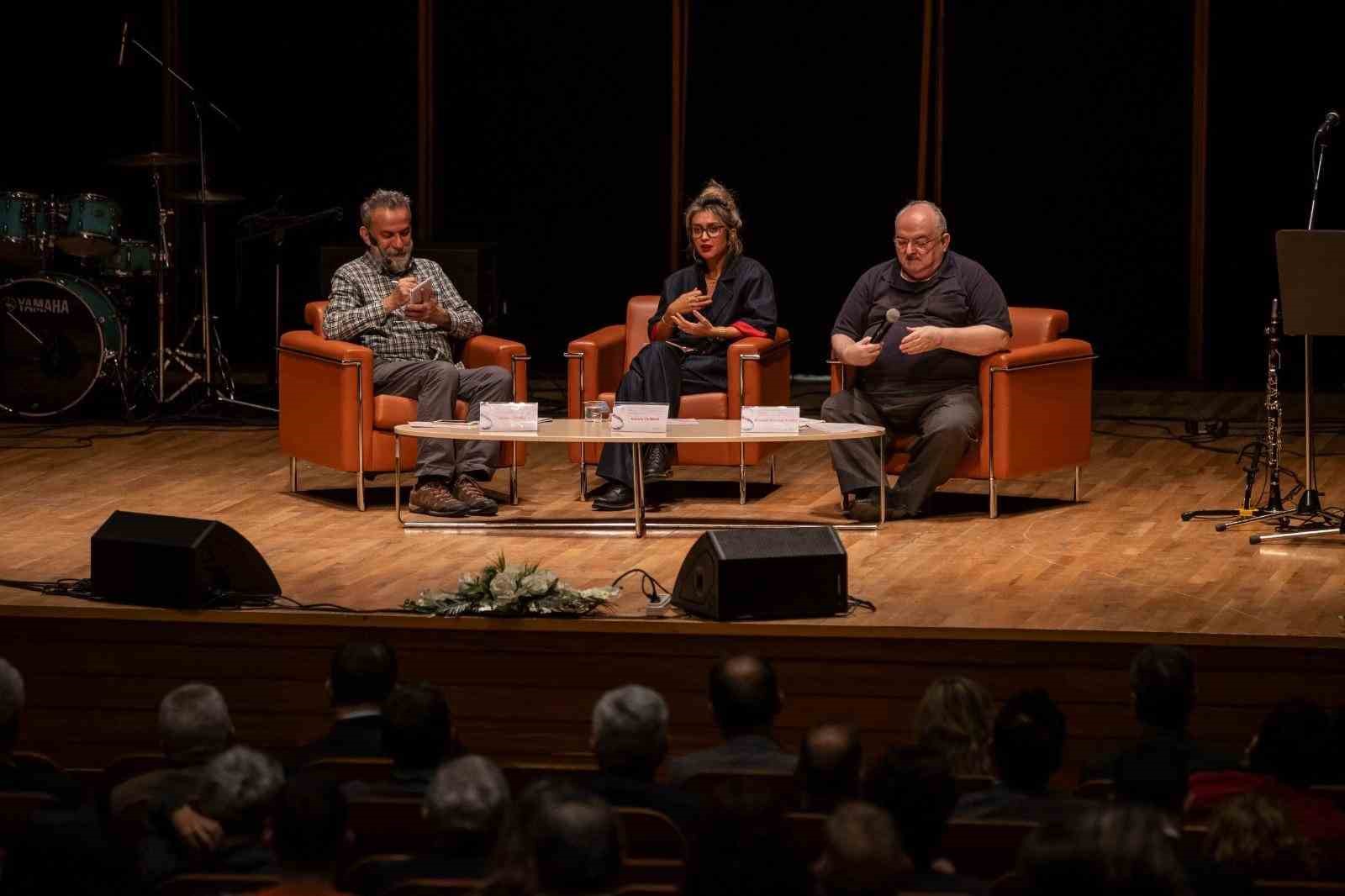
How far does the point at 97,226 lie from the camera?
30.0 feet

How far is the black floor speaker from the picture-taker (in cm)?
523

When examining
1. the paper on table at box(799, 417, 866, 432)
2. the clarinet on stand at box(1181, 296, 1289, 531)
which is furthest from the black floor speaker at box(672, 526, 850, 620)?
the clarinet on stand at box(1181, 296, 1289, 531)

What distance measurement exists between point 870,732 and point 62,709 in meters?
2.11

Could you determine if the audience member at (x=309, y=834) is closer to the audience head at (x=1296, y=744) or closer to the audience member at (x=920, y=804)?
the audience member at (x=920, y=804)

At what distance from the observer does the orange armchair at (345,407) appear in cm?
695

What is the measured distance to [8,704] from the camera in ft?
12.3

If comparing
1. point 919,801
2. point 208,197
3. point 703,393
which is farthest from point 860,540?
point 208,197

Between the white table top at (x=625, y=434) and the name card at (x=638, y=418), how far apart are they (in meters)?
0.04

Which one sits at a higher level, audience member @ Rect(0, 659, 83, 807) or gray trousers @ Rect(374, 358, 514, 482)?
gray trousers @ Rect(374, 358, 514, 482)

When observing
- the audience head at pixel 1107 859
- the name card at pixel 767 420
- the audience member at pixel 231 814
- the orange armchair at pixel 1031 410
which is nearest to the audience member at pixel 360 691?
the audience member at pixel 231 814

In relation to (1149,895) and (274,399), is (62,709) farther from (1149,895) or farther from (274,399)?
(274,399)

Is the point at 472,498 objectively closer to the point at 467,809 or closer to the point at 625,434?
the point at 625,434

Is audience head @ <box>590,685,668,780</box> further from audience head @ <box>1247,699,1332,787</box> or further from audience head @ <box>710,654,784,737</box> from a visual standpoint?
audience head @ <box>1247,699,1332,787</box>

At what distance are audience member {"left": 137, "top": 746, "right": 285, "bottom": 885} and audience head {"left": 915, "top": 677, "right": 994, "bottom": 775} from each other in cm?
111
